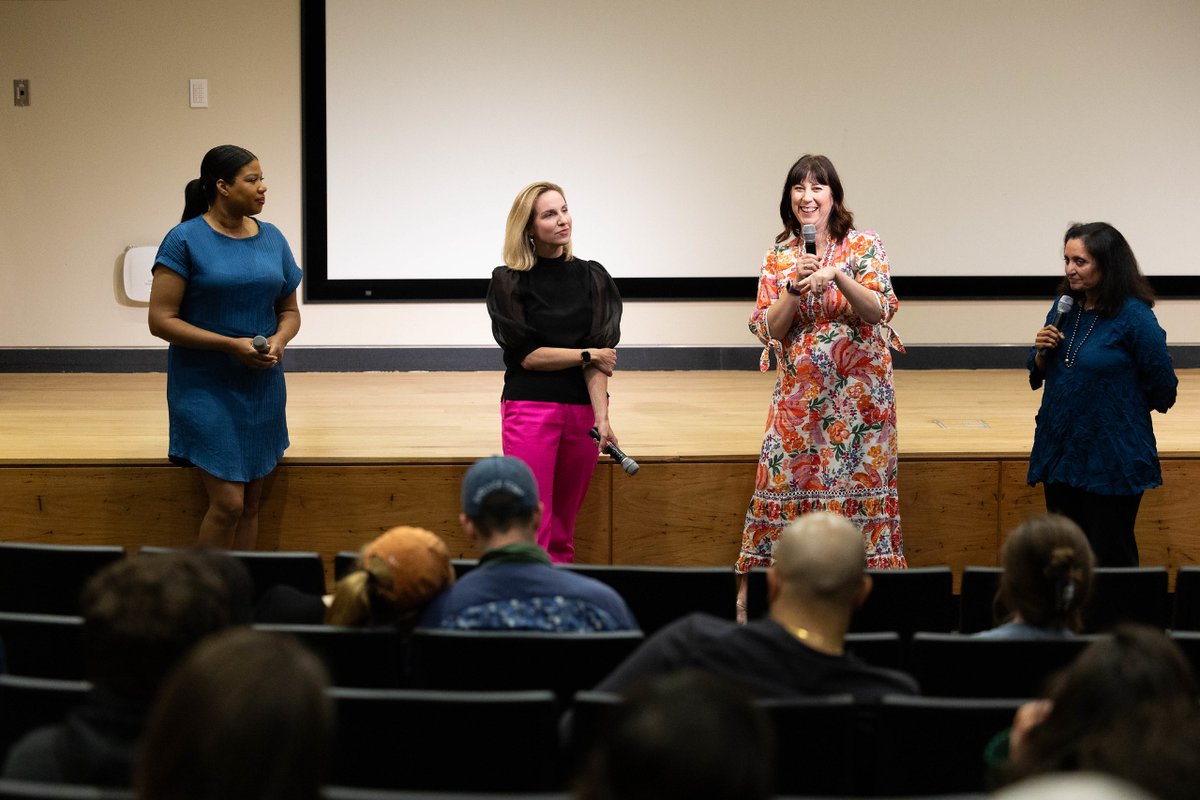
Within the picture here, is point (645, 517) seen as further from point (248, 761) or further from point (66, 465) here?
point (248, 761)

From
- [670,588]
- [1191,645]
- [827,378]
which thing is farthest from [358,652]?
[827,378]

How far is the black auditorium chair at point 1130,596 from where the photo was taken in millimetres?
3037

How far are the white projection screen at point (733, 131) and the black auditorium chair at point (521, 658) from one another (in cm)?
525

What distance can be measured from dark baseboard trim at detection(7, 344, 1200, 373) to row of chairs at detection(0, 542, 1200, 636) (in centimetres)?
438

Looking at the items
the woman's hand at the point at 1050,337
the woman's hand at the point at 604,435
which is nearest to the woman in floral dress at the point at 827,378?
the woman's hand at the point at 1050,337

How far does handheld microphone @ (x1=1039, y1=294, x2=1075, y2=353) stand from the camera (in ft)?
12.5

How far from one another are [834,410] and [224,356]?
1.84 metres

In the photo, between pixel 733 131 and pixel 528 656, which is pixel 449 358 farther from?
pixel 528 656

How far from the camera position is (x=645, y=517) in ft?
15.1

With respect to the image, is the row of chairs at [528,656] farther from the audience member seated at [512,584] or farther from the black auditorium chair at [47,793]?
the black auditorium chair at [47,793]

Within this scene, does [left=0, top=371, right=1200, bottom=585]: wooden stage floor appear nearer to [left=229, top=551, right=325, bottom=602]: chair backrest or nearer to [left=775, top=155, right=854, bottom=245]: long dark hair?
[left=775, top=155, right=854, bottom=245]: long dark hair

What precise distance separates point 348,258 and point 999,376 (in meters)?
3.65

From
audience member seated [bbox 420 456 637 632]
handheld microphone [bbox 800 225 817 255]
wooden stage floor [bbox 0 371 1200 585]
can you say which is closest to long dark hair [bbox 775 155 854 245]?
handheld microphone [bbox 800 225 817 255]

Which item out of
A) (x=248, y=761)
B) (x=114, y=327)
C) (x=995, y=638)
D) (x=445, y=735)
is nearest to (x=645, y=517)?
(x=995, y=638)
